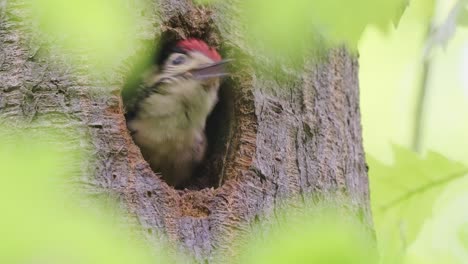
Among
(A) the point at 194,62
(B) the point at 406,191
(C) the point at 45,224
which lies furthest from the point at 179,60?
(C) the point at 45,224

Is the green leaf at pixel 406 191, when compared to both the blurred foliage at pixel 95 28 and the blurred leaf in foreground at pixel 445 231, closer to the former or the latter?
the blurred leaf in foreground at pixel 445 231

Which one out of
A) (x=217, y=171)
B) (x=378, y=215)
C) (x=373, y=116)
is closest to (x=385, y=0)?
(x=378, y=215)

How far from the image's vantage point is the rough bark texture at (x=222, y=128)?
176cm

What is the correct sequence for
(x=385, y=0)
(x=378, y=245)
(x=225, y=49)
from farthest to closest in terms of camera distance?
(x=225, y=49) → (x=378, y=245) → (x=385, y=0)

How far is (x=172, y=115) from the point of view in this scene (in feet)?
7.95

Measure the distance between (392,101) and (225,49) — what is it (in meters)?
1.89

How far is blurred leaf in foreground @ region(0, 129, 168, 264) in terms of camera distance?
1.27 meters

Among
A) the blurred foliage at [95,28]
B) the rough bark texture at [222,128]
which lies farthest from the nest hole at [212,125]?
the blurred foliage at [95,28]

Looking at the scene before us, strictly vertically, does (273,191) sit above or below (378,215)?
below

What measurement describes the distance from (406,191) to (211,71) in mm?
559

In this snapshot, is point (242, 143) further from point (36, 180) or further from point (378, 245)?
point (36, 180)

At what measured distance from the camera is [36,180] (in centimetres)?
134

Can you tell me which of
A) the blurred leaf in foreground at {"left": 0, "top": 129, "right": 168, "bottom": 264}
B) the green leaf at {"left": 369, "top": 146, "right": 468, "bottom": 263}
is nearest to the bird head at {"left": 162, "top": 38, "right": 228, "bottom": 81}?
the green leaf at {"left": 369, "top": 146, "right": 468, "bottom": 263}

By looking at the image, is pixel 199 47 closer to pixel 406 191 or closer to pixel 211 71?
pixel 211 71
